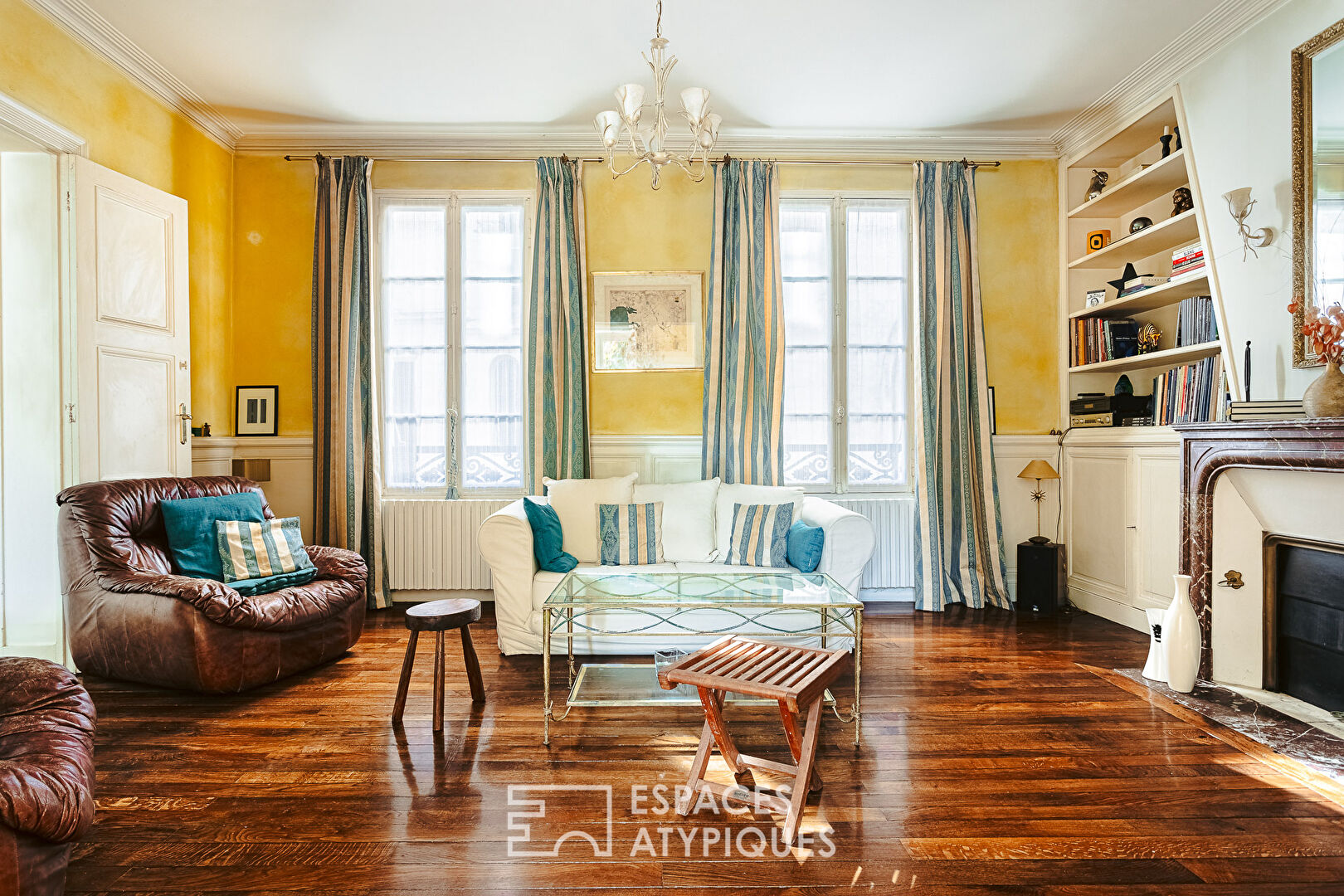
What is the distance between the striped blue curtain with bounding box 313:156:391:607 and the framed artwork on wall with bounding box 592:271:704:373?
1521mm

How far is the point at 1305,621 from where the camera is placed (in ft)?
9.63

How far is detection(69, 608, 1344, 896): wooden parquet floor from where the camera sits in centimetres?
181

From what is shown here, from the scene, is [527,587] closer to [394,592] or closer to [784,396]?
[394,592]

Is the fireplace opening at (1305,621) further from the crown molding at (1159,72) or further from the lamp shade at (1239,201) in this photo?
the crown molding at (1159,72)

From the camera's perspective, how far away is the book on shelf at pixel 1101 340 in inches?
173

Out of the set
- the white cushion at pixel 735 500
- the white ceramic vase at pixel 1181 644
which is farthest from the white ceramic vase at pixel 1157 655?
the white cushion at pixel 735 500

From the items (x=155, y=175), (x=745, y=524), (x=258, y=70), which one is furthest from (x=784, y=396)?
(x=155, y=175)

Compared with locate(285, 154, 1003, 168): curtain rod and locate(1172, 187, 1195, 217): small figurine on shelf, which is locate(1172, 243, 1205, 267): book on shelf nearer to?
locate(1172, 187, 1195, 217): small figurine on shelf

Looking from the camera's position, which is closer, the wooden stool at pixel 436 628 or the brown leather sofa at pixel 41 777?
the brown leather sofa at pixel 41 777

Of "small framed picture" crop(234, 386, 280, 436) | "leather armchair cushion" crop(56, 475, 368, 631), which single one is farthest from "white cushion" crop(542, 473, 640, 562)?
"small framed picture" crop(234, 386, 280, 436)

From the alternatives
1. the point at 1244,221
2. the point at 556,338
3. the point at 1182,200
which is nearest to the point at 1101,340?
the point at 1182,200

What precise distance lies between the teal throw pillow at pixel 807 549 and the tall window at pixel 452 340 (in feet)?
6.55

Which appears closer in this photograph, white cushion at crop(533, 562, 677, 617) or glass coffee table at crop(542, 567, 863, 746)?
glass coffee table at crop(542, 567, 863, 746)

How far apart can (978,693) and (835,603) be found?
38.7 inches
